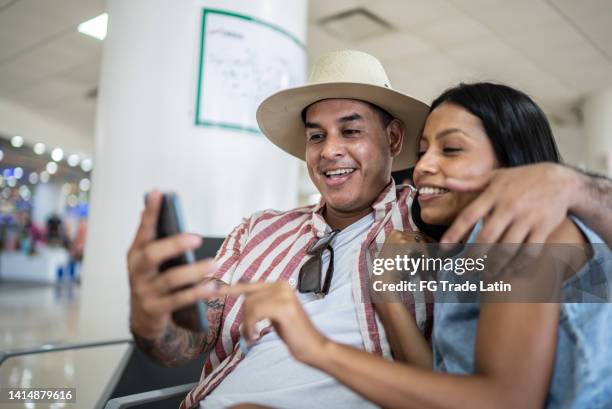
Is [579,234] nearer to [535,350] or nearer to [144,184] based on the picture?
[535,350]

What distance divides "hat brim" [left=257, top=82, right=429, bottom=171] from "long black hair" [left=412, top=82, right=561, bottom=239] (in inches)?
15.1

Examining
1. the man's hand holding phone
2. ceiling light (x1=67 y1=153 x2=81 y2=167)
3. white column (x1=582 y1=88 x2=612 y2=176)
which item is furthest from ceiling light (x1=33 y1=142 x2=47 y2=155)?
white column (x1=582 y1=88 x2=612 y2=176)

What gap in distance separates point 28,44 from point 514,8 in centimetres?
424

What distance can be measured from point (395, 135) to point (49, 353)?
396 centimetres

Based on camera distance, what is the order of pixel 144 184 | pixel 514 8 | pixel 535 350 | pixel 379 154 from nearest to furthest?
pixel 535 350 < pixel 379 154 < pixel 144 184 < pixel 514 8

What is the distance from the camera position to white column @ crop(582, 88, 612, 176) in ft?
16.4

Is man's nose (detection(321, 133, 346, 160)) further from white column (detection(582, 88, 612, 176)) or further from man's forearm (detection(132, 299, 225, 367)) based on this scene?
white column (detection(582, 88, 612, 176))

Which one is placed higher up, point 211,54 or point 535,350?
point 211,54

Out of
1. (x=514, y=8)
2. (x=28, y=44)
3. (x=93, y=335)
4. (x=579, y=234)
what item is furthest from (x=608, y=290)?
(x=28, y=44)

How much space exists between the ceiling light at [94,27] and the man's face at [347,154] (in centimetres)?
303

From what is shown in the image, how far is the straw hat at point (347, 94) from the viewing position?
1.34 metres

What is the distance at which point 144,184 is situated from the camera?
196 centimetres

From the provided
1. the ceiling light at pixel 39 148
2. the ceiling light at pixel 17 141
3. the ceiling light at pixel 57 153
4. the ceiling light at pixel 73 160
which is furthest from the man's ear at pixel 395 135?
the ceiling light at pixel 73 160

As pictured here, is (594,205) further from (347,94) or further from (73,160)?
(73,160)
